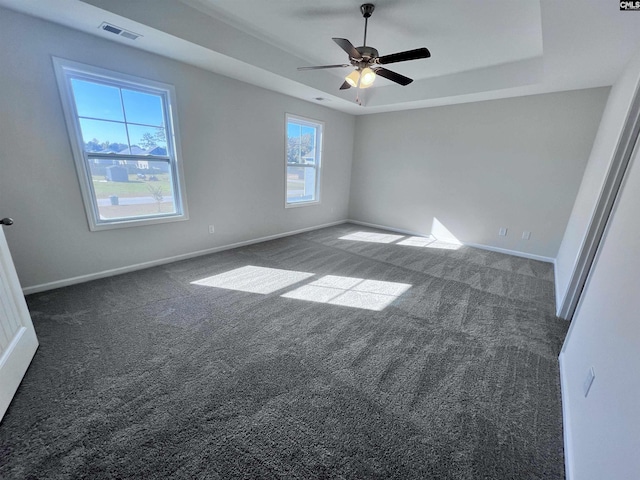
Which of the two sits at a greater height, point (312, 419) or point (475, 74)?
point (475, 74)

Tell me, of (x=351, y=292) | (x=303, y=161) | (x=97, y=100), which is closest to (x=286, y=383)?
(x=351, y=292)

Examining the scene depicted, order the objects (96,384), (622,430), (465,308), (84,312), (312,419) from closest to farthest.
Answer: (622,430) → (312,419) → (96,384) → (84,312) → (465,308)

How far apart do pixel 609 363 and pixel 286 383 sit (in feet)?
5.28

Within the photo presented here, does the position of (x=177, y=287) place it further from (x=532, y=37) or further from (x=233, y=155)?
(x=532, y=37)

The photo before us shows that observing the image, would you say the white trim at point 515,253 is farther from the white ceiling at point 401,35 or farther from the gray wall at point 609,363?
the gray wall at point 609,363

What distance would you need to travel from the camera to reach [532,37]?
9.10 ft

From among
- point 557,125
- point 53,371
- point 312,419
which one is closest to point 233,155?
point 53,371

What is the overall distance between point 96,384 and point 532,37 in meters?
4.88

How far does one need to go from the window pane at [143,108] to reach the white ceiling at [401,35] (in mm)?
481

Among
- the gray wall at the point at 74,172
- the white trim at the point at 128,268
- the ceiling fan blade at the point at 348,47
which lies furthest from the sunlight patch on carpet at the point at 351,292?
the ceiling fan blade at the point at 348,47

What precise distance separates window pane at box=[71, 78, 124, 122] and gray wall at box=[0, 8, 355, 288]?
19cm

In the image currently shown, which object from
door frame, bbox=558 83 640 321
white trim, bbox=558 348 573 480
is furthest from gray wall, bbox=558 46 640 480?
door frame, bbox=558 83 640 321

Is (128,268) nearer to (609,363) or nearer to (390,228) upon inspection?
(609,363)

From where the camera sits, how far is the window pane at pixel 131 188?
2.86m
